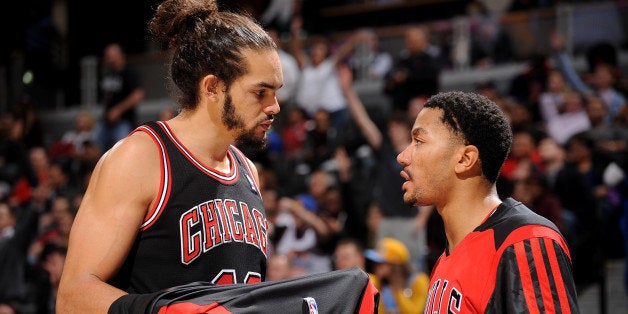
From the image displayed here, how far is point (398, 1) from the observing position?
1407cm

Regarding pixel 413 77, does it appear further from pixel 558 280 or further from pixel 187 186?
pixel 558 280

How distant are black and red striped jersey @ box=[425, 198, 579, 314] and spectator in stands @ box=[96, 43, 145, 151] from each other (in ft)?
27.7

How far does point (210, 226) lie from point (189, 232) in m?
0.09

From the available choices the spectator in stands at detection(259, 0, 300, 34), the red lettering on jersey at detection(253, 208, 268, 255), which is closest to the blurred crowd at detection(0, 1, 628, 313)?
the spectator in stands at detection(259, 0, 300, 34)

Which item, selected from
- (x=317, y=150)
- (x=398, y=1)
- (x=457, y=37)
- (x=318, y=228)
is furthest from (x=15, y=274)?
(x=398, y=1)

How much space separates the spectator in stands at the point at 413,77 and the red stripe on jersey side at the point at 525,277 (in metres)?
6.52

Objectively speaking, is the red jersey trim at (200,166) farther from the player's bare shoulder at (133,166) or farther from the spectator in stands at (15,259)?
the spectator in stands at (15,259)

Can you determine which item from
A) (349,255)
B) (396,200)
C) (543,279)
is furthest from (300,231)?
(543,279)

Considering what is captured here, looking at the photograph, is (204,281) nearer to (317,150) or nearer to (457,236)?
(457,236)

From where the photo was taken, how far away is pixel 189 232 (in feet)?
9.50

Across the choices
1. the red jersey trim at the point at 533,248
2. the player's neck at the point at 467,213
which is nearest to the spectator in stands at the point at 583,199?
the player's neck at the point at 467,213

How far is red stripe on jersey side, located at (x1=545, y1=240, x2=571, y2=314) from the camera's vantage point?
2.49 metres

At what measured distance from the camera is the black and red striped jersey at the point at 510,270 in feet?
8.21

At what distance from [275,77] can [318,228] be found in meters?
5.01
